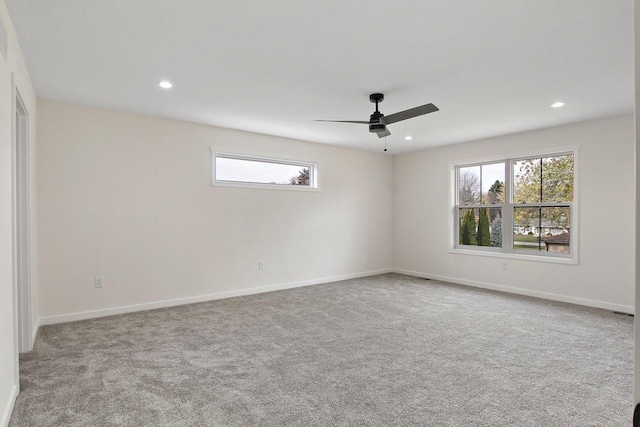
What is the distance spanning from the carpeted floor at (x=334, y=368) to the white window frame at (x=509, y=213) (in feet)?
3.00

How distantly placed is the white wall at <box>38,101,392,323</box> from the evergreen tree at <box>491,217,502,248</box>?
2.66 meters

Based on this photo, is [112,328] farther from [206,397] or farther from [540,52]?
[540,52]

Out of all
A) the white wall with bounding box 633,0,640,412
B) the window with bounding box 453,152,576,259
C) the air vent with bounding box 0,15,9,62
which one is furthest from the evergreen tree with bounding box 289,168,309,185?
the white wall with bounding box 633,0,640,412

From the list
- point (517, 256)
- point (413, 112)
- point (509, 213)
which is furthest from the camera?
Answer: point (509, 213)

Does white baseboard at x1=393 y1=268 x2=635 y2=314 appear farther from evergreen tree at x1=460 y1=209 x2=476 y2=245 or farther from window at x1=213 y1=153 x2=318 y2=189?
window at x1=213 y1=153 x2=318 y2=189

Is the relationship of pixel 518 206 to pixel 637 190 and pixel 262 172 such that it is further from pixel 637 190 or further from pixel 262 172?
pixel 637 190

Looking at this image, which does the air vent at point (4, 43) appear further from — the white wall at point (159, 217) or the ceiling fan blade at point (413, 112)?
the ceiling fan blade at point (413, 112)

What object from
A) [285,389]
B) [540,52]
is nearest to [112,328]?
[285,389]

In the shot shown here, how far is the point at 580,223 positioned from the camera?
476 centimetres

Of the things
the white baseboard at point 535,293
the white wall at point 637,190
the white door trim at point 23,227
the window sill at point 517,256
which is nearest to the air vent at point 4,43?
the white door trim at point 23,227

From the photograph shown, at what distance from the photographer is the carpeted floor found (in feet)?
6.93

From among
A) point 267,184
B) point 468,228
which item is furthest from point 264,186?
point 468,228

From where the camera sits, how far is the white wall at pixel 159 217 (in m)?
3.94

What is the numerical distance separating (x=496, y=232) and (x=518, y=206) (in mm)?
567
